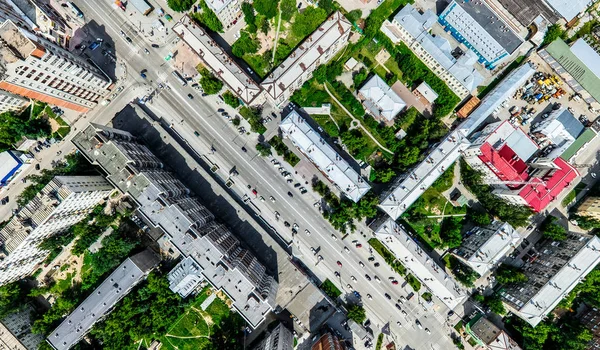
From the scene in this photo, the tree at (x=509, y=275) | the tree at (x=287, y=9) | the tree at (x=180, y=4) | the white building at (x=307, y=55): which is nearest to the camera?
the white building at (x=307, y=55)

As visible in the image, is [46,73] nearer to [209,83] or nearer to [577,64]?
[209,83]

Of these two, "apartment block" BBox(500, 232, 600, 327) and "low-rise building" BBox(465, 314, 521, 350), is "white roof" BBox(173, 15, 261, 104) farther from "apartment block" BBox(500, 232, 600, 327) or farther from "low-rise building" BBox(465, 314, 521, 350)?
"apartment block" BBox(500, 232, 600, 327)

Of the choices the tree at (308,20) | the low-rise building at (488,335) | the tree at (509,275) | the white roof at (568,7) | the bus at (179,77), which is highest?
the bus at (179,77)

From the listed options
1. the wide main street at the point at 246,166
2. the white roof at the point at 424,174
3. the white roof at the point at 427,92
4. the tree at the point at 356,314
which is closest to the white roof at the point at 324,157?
the white roof at the point at 424,174

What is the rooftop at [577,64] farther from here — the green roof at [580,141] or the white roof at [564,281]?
the white roof at [564,281]

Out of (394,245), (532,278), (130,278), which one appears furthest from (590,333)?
(130,278)

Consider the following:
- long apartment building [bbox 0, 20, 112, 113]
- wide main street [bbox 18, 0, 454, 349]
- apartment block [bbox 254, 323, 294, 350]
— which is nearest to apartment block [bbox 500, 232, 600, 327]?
wide main street [bbox 18, 0, 454, 349]

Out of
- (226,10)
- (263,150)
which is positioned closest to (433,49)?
(263,150)
